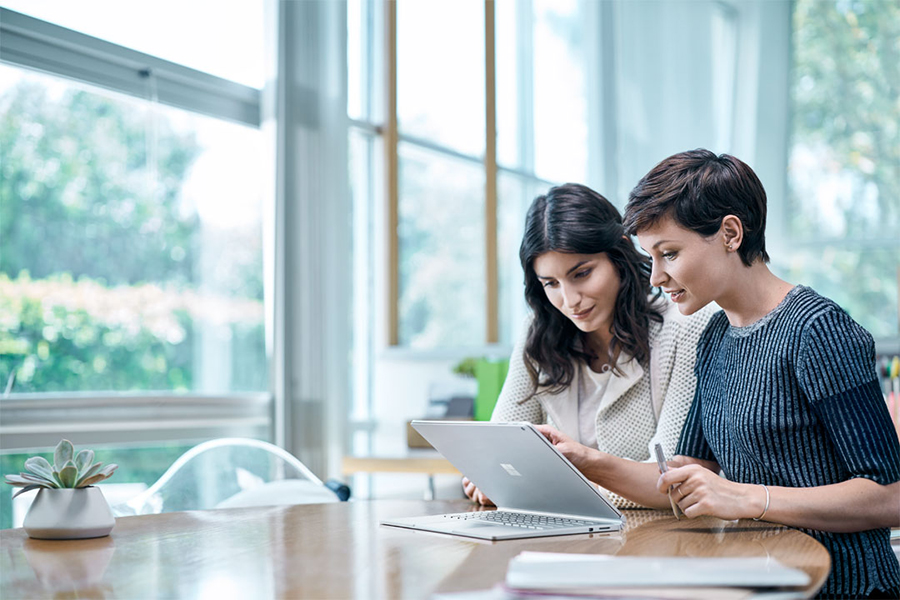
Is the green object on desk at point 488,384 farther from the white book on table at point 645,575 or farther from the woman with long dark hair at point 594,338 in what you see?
the white book on table at point 645,575

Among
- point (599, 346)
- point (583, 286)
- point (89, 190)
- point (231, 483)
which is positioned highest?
point (89, 190)

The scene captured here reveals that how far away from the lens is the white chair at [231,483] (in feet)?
6.91

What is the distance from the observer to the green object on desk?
3.14 metres

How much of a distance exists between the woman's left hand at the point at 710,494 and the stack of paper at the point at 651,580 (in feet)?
1.08

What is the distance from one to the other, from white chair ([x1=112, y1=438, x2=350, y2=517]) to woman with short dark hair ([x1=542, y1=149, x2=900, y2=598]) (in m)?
0.97

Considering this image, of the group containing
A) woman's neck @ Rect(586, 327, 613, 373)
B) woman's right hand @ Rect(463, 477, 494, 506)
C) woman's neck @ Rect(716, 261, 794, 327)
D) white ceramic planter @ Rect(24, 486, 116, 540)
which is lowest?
woman's right hand @ Rect(463, 477, 494, 506)

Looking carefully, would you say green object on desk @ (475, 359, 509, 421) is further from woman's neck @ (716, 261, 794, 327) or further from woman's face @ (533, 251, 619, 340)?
woman's neck @ (716, 261, 794, 327)

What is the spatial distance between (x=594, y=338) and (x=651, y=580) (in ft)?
3.59

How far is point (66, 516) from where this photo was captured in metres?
1.36

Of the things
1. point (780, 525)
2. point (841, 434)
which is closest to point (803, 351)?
point (841, 434)

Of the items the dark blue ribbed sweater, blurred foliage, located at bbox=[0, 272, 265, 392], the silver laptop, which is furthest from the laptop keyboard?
blurred foliage, located at bbox=[0, 272, 265, 392]

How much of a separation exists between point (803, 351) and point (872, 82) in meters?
4.46

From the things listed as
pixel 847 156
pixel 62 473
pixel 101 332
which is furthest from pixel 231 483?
pixel 847 156

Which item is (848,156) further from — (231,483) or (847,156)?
(231,483)
